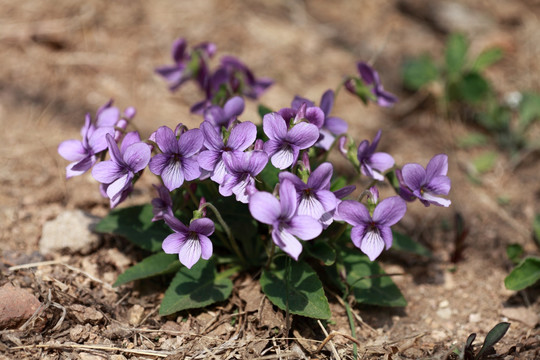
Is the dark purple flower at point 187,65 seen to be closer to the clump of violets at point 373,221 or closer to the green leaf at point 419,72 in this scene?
the clump of violets at point 373,221

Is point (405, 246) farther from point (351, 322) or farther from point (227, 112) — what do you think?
point (227, 112)

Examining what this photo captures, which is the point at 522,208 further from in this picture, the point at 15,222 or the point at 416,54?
the point at 15,222

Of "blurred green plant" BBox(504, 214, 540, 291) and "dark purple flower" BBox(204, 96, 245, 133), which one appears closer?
"dark purple flower" BBox(204, 96, 245, 133)

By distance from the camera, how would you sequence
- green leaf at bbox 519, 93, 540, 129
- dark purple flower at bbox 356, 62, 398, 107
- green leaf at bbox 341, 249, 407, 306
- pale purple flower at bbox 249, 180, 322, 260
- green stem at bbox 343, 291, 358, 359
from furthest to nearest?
green leaf at bbox 519, 93, 540, 129
dark purple flower at bbox 356, 62, 398, 107
green leaf at bbox 341, 249, 407, 306
green stem at bbox 343, 291, 358, 359
pale purple flower at bbox 249, 180, 322, 260

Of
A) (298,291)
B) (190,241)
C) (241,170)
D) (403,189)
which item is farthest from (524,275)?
(190,241)

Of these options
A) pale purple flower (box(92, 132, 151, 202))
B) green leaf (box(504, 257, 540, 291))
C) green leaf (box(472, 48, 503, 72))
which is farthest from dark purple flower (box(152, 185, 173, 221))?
green leaf (box(472, 48, 503, 72))

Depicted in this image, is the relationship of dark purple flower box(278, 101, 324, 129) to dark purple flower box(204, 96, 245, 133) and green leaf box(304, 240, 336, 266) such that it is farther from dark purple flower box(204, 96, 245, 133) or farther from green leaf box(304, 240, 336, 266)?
green leaf box(304, 240, 336, 266)

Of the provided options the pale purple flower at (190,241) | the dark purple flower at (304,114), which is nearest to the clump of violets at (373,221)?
the dark purple flower at (304,114)
